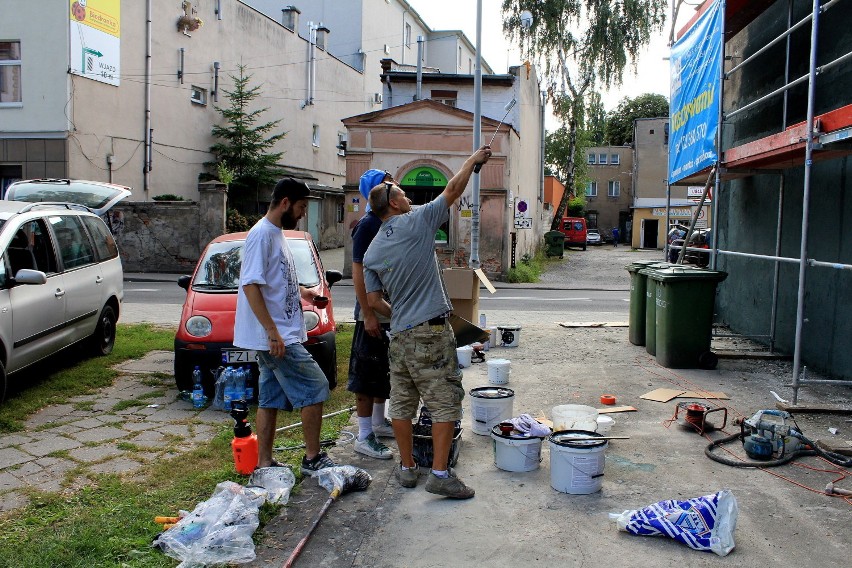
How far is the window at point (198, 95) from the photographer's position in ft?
85.5

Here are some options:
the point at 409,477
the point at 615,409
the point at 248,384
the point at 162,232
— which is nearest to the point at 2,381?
the point at 248,384

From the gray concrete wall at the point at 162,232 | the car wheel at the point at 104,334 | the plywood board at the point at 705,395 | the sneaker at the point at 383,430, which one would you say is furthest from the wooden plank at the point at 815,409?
the gray concrete wall at the point at 162,232

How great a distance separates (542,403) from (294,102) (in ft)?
95.7

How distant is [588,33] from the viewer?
3155 cm

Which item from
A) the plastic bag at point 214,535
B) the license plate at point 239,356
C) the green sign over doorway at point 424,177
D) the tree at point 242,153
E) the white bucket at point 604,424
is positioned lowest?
the plastic bag at point 214,535

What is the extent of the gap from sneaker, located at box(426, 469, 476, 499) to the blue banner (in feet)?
20.5

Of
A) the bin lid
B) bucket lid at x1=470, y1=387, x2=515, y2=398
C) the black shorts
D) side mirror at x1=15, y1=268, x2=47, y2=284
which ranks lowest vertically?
bucket lid at x1=470, y1=387, x2=515, y2=398

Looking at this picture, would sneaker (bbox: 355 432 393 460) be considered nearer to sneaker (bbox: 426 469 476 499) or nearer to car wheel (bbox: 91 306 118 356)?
sneaker (bbox: 426 469 476 499)

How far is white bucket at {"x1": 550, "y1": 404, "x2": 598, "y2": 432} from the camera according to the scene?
5449mm

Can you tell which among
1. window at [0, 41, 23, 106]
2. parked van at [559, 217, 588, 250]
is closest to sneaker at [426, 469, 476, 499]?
window at [0, 41, 23, 106]

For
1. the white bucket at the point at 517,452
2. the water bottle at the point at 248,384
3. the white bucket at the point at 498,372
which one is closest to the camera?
the white bucket at the point at 517,452

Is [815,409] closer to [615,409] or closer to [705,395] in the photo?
[705,395]

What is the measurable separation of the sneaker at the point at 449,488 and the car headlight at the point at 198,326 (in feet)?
10.7

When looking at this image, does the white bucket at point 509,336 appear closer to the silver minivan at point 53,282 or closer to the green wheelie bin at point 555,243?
the silver minivan at point 53,282
